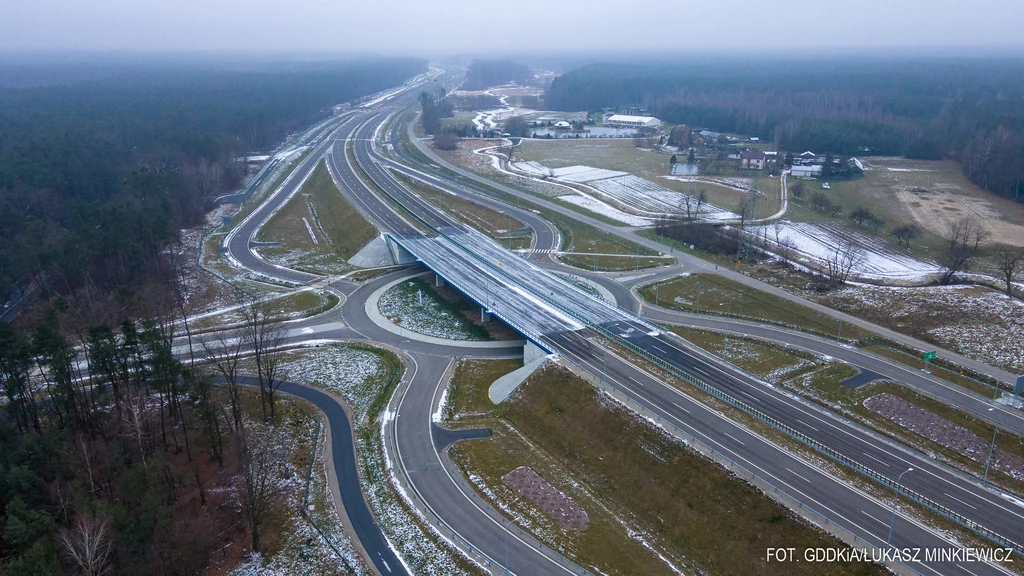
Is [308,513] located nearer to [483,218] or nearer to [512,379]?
[512,379]

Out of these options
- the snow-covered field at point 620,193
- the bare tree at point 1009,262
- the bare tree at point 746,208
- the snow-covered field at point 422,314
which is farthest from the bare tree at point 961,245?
the snow-covered field at point 422,314

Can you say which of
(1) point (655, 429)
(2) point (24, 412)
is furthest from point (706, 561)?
(2) point (24, 412)

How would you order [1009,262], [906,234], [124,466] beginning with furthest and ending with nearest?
[906,234]
[1009,262]
[124,466]

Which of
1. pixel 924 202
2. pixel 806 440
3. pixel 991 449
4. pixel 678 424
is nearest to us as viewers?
pixel 991 449

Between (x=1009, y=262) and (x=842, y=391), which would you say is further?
(x=1009, y=262)

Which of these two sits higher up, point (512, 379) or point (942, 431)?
point (512, 379)

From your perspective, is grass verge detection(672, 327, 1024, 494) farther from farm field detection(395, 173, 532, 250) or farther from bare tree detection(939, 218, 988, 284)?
farm field detection(395, 173, 532, 250)

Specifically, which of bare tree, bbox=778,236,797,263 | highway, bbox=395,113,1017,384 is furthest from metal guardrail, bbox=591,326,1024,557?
bare tree, bbox=778,236,797,263

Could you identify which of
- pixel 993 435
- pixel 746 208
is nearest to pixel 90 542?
pixel 993 435
